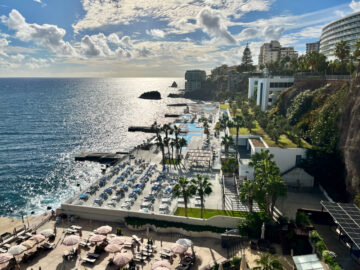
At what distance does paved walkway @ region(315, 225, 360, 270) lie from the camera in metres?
20.8

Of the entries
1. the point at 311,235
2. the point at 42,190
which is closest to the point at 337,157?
the point at 311,235

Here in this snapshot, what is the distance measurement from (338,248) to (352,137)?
16.2 m

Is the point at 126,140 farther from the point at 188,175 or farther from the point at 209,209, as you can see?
the point at 209,209

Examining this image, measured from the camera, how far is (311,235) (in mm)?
23906

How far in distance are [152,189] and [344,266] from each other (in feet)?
90.8

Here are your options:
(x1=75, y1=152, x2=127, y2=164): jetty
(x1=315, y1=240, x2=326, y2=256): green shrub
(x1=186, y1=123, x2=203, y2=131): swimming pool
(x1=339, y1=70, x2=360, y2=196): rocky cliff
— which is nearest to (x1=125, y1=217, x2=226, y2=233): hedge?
(x1=315, y1=240, x2=326, y2=256): green shrub

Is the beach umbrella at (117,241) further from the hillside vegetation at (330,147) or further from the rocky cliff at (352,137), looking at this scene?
the hillside vegetation at (330,147)

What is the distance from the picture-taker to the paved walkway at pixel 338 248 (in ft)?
A: 68.1

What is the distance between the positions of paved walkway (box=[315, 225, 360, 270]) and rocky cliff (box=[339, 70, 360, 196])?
7726 mm

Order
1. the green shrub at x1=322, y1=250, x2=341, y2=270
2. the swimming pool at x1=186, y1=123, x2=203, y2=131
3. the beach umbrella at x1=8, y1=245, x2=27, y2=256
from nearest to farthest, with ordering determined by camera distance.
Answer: the green shrub at x1=322, y1=250, x2=341, y2=270, the beach umbrella at x1=8, y1=245, x2=27, y2=256, the swimming pool at x1=186, y1=123, x2=203, y2=131

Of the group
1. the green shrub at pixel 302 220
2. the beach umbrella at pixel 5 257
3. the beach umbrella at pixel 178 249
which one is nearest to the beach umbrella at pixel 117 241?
the beach umbrella at pixel 178 249

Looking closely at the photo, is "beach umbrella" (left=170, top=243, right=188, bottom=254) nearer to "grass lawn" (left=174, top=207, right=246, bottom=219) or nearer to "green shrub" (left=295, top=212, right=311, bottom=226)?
"grass lawn" (left=174, top=207, right=246, bottom=219)

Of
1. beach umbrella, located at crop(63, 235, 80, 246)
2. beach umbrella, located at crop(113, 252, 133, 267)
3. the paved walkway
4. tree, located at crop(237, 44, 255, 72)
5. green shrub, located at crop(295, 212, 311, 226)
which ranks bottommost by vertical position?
beach umbrella, located at crop(113, 252, 133, 267)

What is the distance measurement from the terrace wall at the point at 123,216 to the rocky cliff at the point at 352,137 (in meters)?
15.7
